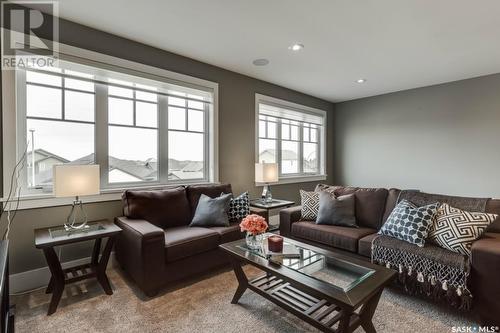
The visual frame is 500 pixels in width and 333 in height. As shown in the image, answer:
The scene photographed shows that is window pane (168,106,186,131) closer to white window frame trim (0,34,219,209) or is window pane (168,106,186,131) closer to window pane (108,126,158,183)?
window pane (108,126,158,183)

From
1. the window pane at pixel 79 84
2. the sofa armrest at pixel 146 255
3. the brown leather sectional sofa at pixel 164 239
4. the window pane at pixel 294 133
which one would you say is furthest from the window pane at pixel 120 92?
the window pane at pixel 294 133

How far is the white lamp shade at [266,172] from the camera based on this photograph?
384 centimetres

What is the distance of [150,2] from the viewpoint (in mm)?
2268

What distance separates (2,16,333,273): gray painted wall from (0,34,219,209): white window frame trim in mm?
68

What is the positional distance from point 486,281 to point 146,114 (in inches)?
145

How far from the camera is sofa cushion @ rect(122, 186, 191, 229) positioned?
2707 millimetres

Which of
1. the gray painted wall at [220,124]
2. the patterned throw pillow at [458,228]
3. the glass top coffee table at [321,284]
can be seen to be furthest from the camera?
the gray painted wall at [220,124]

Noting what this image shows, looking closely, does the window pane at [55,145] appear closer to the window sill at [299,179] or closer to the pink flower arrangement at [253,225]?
the pink flower arrangement at [253,225]

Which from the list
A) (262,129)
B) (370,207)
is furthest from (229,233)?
(262,129)

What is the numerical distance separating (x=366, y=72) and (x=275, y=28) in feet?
6.72

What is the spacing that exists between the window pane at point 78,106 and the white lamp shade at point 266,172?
227 centimetres

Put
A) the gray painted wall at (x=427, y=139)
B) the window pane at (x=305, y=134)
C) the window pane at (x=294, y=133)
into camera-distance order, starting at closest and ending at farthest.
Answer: the gray painted wall at (x=427, y=139) < the window pane at (x=294, y=133) < the window pane at (x=305, y=134)

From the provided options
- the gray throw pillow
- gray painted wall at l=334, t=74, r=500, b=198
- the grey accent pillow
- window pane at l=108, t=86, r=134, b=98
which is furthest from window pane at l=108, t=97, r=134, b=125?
gray painted wall at l=334, t=74, r=500, b=198

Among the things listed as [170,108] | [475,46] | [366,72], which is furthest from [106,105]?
[475,46]
